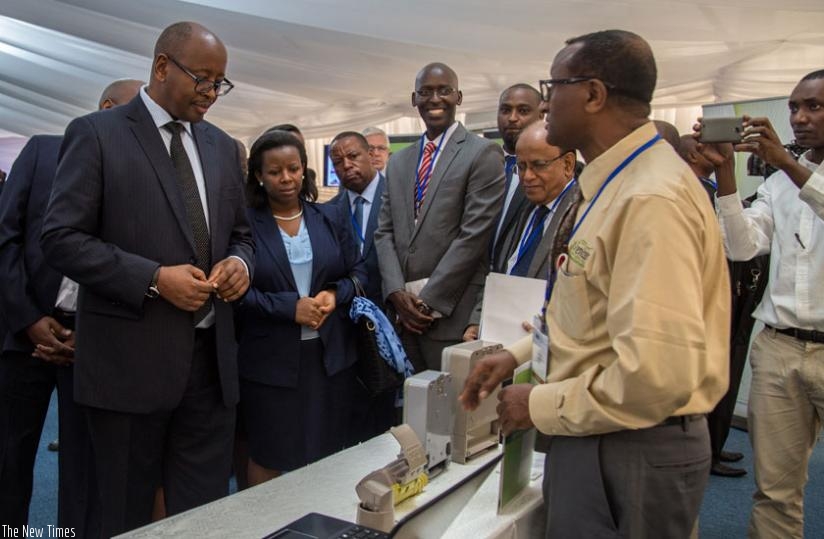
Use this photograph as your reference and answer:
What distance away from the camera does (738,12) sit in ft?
11.5

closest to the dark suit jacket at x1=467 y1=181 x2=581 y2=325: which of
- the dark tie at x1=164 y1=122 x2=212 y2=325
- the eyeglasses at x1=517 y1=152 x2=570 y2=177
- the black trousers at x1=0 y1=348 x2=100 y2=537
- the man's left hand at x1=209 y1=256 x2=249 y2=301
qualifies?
the eyeglasses at x1=517 y1=152 x2=570 y2=177

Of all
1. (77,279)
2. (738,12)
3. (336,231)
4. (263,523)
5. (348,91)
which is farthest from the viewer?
(348,91)

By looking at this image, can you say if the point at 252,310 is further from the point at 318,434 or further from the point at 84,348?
the point at 84,348

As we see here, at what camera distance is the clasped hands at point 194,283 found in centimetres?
174

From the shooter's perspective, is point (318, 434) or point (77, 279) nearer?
point (77, 279)

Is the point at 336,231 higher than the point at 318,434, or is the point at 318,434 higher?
the point at 336,231

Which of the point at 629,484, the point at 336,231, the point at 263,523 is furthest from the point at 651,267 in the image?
the point at 336,231

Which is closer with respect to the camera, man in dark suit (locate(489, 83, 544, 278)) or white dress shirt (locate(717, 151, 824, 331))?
white dress shirt (locate(717, 151, 824, 331))

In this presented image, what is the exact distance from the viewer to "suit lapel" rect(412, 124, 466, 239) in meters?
2.73

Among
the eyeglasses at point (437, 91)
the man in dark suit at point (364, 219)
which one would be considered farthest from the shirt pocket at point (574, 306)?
the eyeglasses at point (437, 91)

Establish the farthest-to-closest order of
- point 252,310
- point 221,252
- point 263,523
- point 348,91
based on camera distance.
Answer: point 348,91
point 252,310
point 221,252
point 263,523

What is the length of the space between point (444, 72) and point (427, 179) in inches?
18.5

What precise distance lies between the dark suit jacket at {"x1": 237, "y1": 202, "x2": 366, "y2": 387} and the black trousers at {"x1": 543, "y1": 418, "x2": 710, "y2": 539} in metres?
1.48

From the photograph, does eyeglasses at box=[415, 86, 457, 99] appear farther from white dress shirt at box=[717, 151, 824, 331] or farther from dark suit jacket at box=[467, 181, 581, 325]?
white dress shirt at box=[717, 151, 824, 331]
